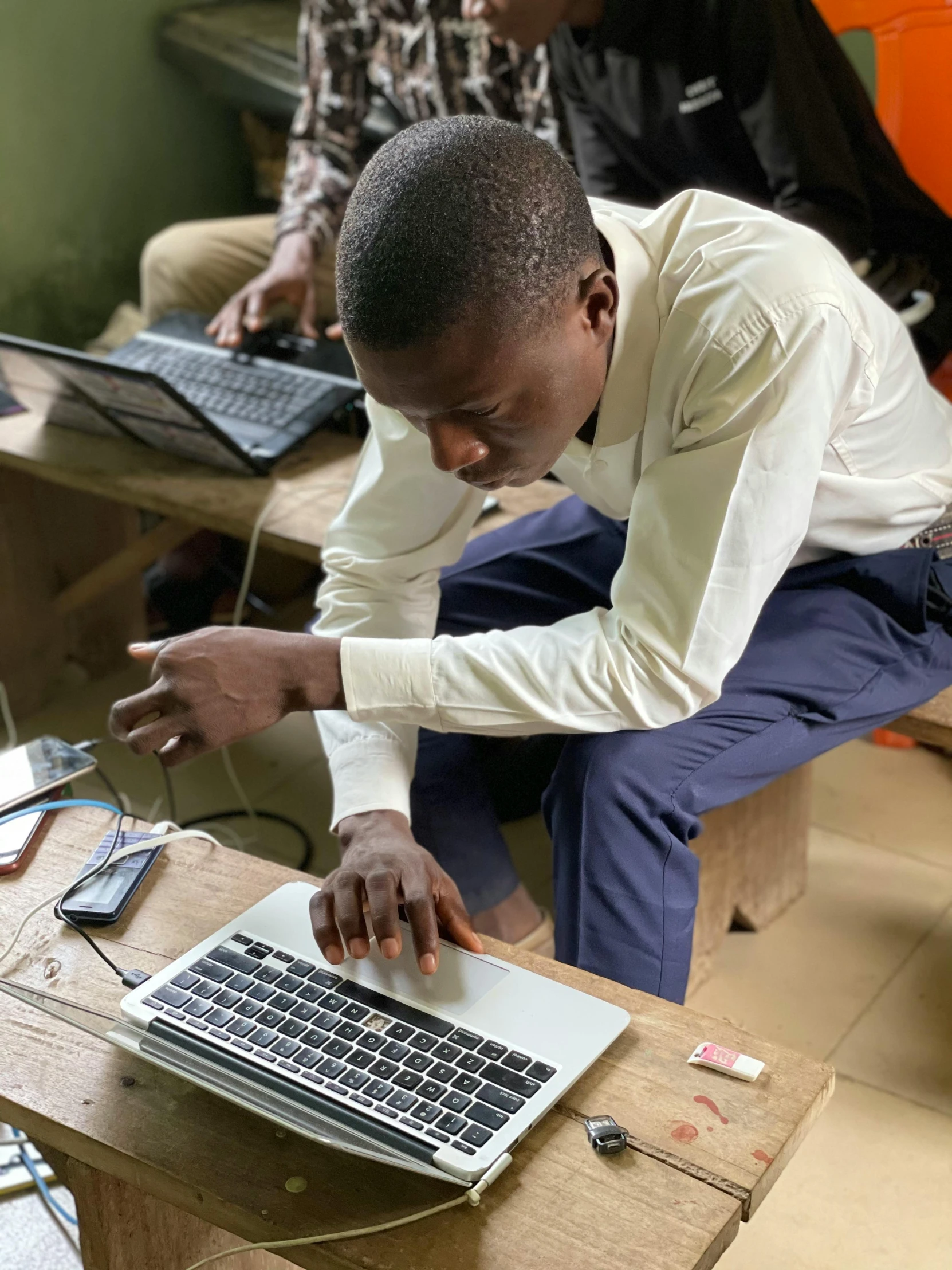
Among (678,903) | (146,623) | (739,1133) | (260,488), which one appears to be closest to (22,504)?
(146,623)

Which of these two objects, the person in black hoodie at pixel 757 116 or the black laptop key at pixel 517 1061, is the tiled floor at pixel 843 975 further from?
the person in black hoodie at pixel 757 116

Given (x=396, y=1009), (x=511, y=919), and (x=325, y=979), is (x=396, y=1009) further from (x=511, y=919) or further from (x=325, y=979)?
(x=511, y=919)

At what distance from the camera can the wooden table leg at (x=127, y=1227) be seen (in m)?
0.90

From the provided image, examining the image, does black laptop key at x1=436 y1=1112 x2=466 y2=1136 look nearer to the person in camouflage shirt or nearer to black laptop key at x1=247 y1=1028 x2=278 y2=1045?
black laptop key at x1=247 y1=1028 x2=278 y2=1045

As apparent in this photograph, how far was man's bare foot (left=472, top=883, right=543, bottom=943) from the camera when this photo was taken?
1.51 meters

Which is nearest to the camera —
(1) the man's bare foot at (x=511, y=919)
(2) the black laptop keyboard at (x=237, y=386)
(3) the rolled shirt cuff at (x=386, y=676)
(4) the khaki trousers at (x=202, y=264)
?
(3) the rolled shirt cuff at (x=386, y=676)

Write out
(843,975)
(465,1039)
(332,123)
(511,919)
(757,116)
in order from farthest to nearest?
(332,123), (757,116), (843,975), (511,919), (465,1039)

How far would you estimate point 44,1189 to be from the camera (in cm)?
132

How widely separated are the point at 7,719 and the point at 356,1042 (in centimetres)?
146

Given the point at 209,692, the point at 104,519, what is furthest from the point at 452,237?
the point at 104,519

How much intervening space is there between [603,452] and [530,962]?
479 mm

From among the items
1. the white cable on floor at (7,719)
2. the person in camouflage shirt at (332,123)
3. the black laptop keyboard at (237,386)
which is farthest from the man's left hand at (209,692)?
the white cable on floor at (7,719)

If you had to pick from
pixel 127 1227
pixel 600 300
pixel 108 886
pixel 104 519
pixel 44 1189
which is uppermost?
pixel 600 300

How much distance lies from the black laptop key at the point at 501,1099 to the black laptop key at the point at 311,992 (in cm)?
15
